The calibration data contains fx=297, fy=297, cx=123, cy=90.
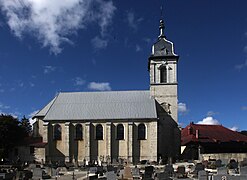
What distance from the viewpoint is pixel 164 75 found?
41.6 m

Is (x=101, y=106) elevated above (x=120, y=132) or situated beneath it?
elevated above

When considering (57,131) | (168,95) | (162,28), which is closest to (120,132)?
(168,95)

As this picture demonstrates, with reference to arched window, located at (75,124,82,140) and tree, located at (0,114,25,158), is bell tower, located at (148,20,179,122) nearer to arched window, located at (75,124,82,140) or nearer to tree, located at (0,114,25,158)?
arched window, located at (75,124,82,140)

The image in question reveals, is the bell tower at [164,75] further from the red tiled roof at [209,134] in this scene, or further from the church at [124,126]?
the red tiled roof at [209,134]

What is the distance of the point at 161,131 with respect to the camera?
39.9 meters

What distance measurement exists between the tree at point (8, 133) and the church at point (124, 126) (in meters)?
2.73

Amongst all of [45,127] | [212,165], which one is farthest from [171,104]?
[45,127]

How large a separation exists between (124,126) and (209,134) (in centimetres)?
1277

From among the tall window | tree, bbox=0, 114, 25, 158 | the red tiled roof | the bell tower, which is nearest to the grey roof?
the bell tower

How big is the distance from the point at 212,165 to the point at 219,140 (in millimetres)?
13805

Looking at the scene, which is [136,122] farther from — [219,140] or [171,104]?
[219,140]

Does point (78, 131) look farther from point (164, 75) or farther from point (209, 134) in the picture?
point (209, 134)

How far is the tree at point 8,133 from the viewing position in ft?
121

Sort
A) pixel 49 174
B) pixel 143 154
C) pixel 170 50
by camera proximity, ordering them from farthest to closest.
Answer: pixel 170 50 < pixel 143 154 < pixel 49 174
